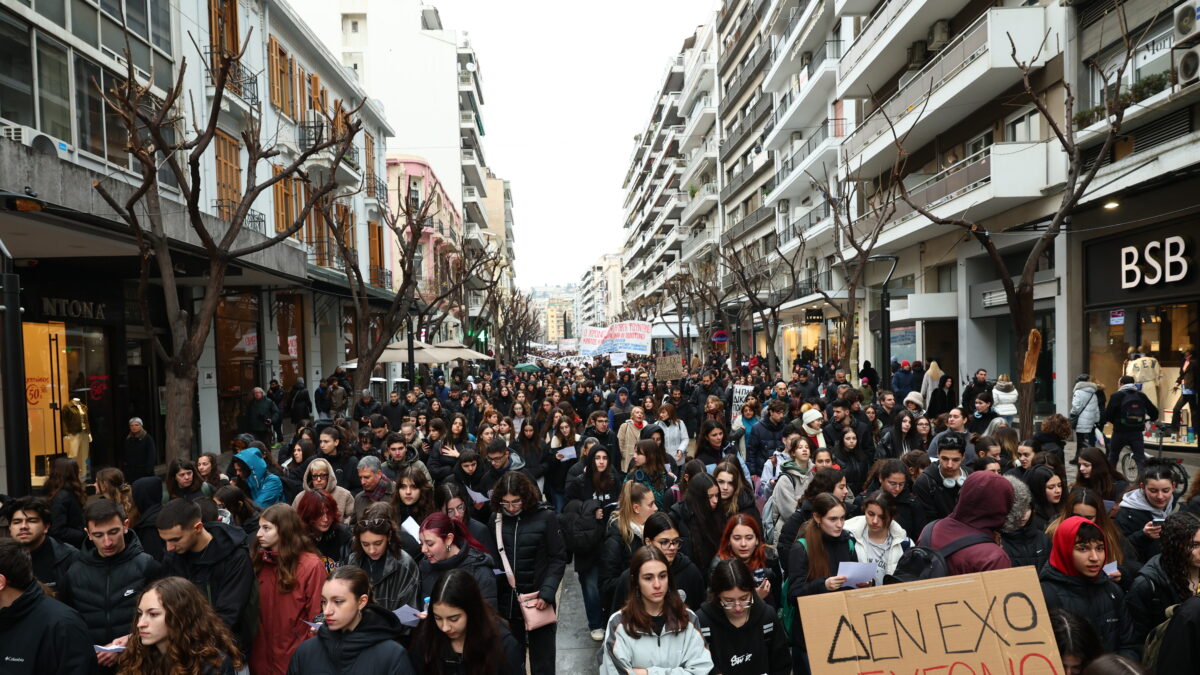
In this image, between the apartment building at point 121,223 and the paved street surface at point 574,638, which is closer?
the paved street surface at point 574,638

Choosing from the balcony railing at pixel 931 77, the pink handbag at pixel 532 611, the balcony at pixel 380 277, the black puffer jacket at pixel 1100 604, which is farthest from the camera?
the balcony at pixel 380 277

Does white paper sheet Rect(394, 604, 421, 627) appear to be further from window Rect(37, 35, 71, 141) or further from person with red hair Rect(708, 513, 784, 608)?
window Rect(37, 35, 71, 141)

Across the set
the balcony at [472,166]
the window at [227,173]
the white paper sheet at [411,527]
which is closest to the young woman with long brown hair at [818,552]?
the white paper sheet at [411,527]

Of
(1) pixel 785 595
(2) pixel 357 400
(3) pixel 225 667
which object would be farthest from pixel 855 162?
(3) pixel 225 667

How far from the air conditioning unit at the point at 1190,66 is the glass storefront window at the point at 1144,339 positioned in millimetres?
3926

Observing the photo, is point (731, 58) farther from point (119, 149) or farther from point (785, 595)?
point (785, 595)

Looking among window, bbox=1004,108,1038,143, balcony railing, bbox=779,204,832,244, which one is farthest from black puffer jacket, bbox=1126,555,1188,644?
balcony railing, bbox=779,204,832,244

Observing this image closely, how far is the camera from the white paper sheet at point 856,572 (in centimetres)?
454

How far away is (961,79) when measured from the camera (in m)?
19.9

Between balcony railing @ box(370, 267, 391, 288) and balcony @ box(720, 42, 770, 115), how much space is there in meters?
22.6

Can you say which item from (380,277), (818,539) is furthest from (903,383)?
(380,277)

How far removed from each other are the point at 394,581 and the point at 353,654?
131 cm

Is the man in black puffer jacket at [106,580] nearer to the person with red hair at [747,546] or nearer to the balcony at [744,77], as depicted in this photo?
the person with red hair at [747,546]

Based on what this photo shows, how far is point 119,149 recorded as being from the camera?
15.9 meters
